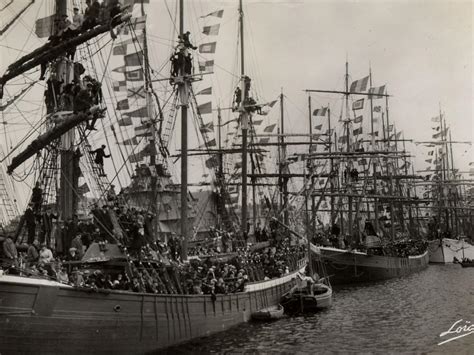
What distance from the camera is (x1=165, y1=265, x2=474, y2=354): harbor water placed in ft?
74.8

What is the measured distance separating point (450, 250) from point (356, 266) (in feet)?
90.1

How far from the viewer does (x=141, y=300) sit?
19.7m

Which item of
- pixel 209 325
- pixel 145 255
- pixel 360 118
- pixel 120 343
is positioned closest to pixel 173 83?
pixel 145 255

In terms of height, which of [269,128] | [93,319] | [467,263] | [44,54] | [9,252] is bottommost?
[467,263]

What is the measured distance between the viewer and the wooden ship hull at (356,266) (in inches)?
1889

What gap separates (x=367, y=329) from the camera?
27172 millimetres

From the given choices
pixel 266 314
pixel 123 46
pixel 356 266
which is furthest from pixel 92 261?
pixel 356 266

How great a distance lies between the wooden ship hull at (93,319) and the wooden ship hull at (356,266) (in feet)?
79.2

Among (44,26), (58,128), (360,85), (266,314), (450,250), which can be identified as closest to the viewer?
(58,128)

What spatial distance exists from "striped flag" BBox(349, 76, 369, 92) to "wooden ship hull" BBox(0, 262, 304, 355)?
35739mm

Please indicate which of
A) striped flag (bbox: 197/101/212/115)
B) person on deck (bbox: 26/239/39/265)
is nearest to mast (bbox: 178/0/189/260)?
person on deck (bbox: 26/239/39/265)

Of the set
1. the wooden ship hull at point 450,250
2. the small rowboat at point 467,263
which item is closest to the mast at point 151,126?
the small rowboat at point 467,263

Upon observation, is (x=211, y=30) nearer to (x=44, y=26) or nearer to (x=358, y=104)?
(x=44, y=26)

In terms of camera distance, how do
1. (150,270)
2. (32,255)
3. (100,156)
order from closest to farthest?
(32,255), (150,270), (100,156)
